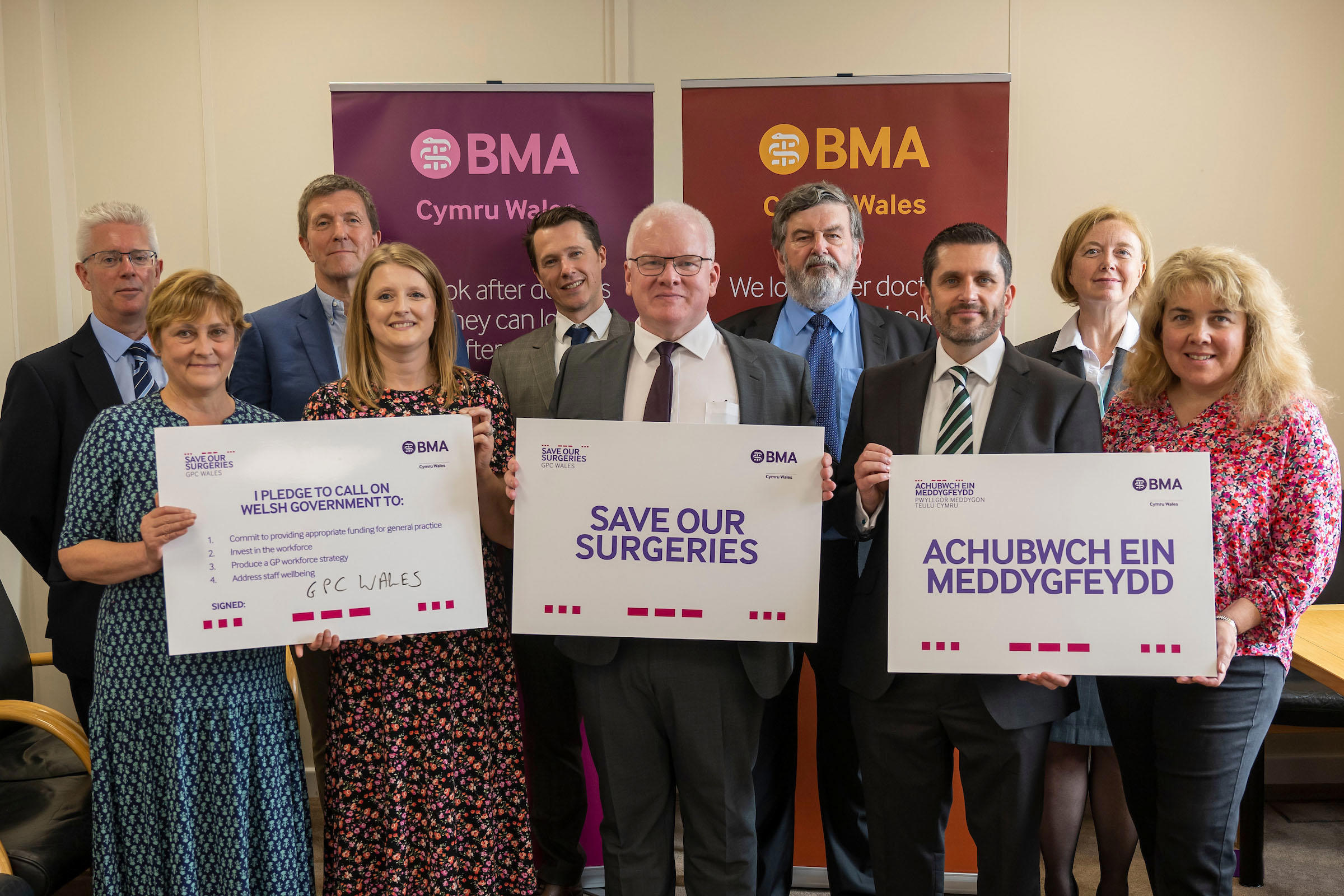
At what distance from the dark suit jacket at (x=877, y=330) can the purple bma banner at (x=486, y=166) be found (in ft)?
2.61

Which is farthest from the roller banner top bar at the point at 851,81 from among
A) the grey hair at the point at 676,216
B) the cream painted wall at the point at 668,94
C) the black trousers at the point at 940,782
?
the black trousers at the point at 940,782

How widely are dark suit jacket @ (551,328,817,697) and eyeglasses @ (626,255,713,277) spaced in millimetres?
181

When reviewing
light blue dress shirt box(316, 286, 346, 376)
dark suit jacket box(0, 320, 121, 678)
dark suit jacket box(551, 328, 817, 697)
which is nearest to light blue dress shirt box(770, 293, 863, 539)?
dark suit jacket box(551, 328, 817, 697)

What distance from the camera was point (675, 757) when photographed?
2.24 metres

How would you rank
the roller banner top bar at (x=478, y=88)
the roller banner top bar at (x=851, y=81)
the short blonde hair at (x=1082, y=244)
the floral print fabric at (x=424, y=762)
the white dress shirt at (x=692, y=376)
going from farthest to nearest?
the roller banner top bar at (x=478, y=88) → the roller banner top bar at (x=851, y=81) → the short blonde hair at (x=1082, y=244) → the white dress shirt at (x=692, y=376) → the floral print fabric at (x=424, y=762)

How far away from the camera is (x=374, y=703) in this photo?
85.6 inches

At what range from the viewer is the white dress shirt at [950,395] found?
2105mm

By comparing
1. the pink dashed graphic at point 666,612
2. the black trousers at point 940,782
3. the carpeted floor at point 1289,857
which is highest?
the pink dashed graphic at point 666,612

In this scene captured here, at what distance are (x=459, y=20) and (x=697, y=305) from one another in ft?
8.30

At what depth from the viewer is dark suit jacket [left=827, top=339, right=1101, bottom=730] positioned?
2.04 metres

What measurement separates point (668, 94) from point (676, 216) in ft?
6.64

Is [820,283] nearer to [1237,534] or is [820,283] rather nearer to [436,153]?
[1237,534]

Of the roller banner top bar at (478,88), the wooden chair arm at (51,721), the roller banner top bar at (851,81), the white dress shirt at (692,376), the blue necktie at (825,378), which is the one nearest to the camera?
the white dress shirt at (692,376)

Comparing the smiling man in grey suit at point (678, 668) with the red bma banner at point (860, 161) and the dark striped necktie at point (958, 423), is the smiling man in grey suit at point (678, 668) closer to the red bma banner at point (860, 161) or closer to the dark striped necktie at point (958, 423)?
the dark striped necktie at point (958, 423)
